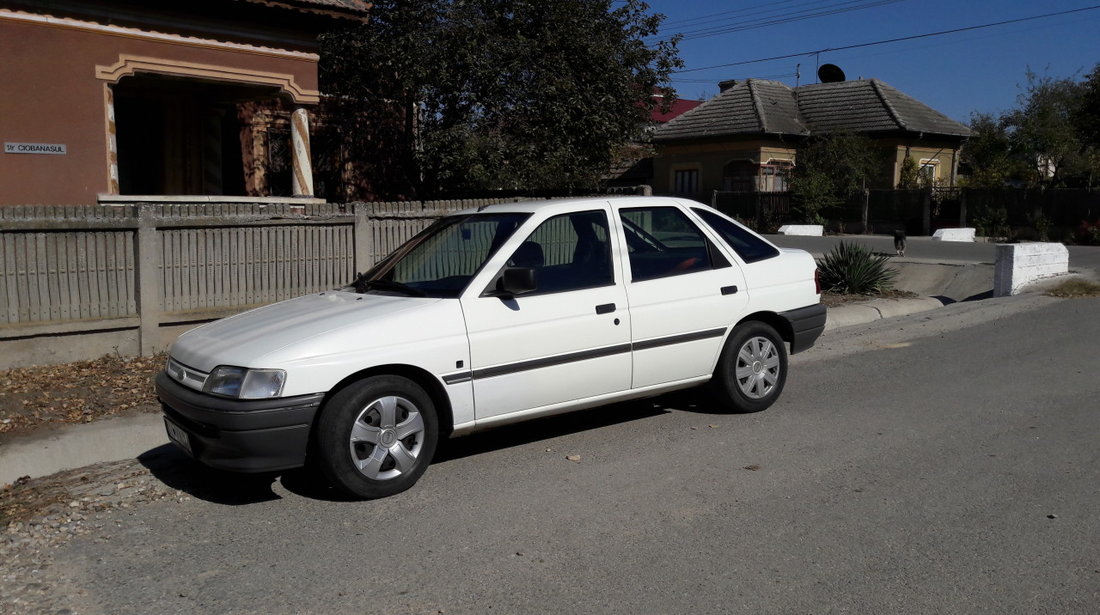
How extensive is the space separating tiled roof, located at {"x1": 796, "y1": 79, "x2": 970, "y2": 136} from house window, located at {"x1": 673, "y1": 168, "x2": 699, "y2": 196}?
5.30m

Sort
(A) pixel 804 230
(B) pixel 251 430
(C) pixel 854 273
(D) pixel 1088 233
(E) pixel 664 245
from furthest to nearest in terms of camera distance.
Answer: (A) pixel 804 230 → (D) pixel 1088 233 → (C) pixel 854 273 → (E) pixel 664 245 → (B) pixel 251 430

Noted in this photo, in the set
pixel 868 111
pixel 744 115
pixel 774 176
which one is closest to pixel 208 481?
pixel 774 176

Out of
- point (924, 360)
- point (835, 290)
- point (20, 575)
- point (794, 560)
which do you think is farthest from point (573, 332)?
point (835, 290)

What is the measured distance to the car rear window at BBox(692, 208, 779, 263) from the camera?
7.21m

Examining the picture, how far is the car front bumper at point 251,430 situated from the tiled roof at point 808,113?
111 feet

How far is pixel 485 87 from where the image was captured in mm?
17375

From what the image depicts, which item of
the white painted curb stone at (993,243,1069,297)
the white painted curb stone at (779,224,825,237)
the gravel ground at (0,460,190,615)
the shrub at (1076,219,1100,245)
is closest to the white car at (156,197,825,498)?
the gravel ground at (0,460,190,615)

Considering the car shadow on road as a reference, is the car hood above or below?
above

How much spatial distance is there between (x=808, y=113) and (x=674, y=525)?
1494 inches

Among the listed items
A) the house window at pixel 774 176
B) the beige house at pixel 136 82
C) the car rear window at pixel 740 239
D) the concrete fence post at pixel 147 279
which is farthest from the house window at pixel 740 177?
the concrete fence post at pixel 147 279

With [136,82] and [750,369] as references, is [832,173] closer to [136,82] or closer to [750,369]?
[136,82]

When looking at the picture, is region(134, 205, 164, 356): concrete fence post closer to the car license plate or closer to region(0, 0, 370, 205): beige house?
the car license plate

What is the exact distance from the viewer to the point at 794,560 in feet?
14.4

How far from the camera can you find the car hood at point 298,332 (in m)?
5.18
